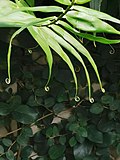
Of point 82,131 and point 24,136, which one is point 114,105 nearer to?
point 82,131

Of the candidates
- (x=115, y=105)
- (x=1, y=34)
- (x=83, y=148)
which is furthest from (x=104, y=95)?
(x=1, y=34)

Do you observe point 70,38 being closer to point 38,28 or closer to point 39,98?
point 38,28

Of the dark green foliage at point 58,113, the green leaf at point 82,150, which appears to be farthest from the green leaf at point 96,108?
the green leaf at point 82,150

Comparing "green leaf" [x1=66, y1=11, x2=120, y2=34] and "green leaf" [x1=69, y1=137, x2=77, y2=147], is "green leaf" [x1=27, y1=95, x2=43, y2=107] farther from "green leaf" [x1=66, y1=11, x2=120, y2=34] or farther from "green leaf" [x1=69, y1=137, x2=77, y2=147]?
"green leaf" [x1=66, y1=11, x2=120, y2=34]

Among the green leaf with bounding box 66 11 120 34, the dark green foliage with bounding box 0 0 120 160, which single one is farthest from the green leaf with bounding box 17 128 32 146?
the green leaf with bounding box 66 11 120 34

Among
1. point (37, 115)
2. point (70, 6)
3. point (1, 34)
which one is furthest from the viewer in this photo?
point (37, 115)
